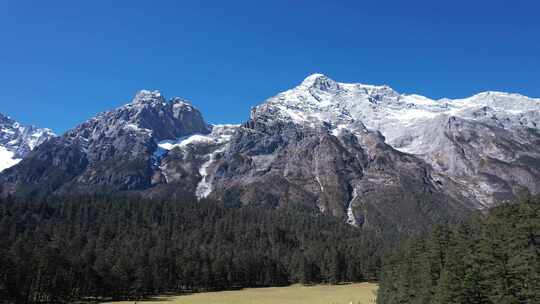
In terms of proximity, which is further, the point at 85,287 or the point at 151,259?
the point at 151,259

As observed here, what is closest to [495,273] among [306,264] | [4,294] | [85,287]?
[4,294]

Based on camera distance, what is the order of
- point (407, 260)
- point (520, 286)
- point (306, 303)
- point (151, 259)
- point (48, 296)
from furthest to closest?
point (151, 259) → point (48, 296) → point (306, 303) → point (407, 260) → point (520, 286)

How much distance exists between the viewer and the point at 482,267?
5209 centimetres

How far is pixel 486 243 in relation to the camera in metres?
56.4

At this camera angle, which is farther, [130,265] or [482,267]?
[130,265]

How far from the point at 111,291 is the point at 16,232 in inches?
2916

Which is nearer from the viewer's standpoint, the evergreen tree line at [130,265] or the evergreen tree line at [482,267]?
the evergreen tree line at [482,267]

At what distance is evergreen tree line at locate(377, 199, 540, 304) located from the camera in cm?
4838

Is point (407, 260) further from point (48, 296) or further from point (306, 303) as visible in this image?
point (48, 296)

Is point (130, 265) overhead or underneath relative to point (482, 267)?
overhead

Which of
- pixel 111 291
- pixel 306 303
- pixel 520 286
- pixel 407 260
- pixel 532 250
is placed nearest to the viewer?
pixel 520 286

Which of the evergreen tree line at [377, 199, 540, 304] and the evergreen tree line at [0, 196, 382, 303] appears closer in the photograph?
the evergreen tree line at [377, 199, 540, 304]

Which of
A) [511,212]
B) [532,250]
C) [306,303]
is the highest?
[511,212]

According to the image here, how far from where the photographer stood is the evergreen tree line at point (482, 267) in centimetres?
4838
